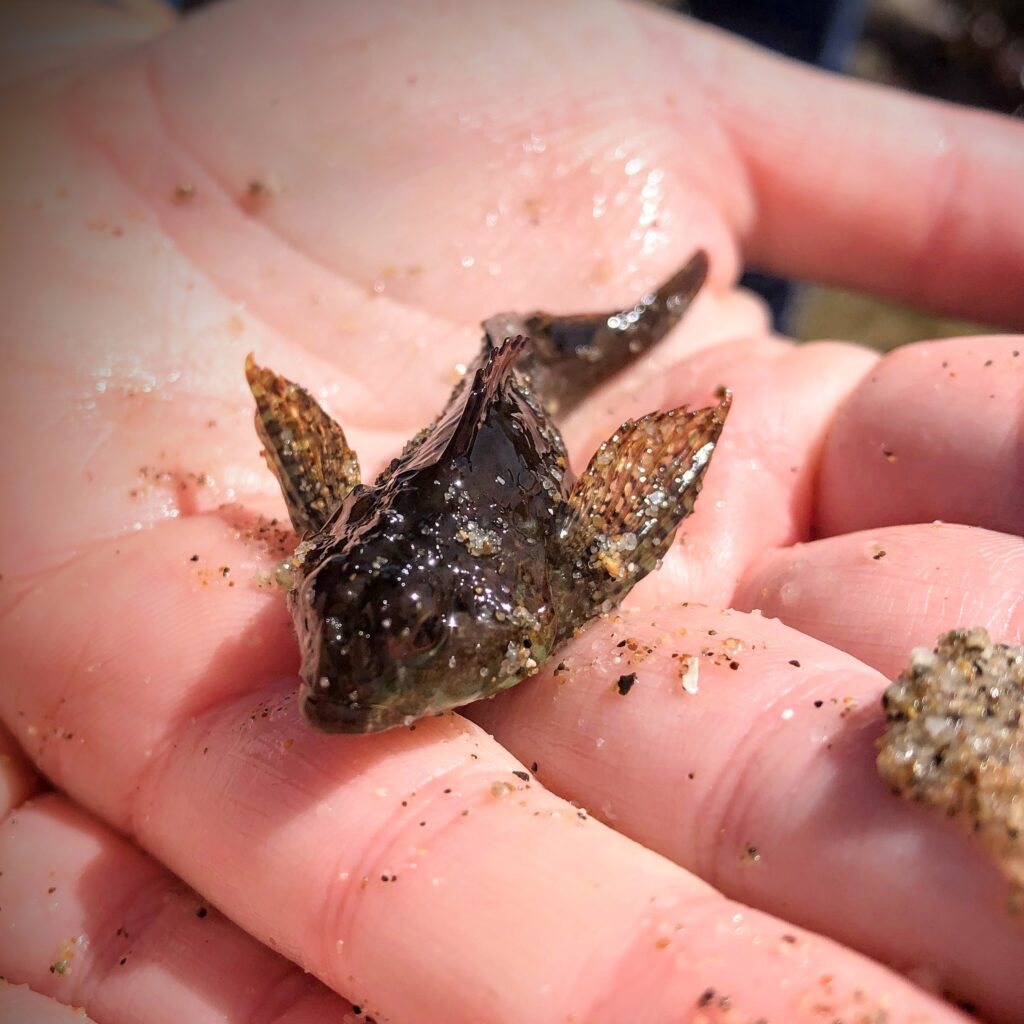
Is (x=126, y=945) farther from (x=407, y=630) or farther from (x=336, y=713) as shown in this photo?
(x=407, y=630)

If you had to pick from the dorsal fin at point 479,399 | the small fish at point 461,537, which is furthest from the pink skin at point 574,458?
the dorsal fin at point 479,399

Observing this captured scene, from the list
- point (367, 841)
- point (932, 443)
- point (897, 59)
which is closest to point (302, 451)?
point (367, 841)

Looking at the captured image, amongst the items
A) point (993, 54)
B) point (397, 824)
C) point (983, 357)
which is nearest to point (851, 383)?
point (983, 357)

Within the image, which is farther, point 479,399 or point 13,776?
point 13,776

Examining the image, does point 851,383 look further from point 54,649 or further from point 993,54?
point 993,54

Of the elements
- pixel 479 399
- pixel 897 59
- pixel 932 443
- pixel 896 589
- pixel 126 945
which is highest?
pixel 897 59

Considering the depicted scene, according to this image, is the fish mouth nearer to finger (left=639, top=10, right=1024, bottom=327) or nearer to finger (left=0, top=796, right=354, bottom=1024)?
finger (left=0, top=796, right=354, bottom=1024)

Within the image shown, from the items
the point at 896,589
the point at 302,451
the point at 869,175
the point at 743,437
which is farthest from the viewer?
the point at 869,175
